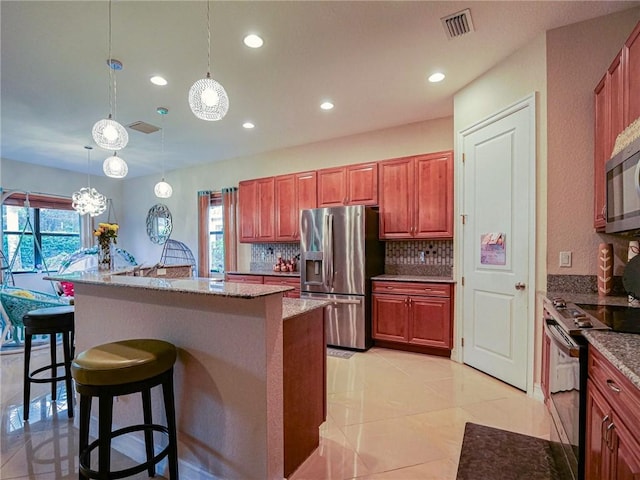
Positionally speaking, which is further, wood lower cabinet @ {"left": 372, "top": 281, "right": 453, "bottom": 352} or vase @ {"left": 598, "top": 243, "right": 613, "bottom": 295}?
wood lower cabinet @ {"left": 372, "top": 281, "right": 453, "bottom": 352}

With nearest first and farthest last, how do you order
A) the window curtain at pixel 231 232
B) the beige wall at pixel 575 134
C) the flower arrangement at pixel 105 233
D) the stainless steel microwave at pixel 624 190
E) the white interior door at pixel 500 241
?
1. the stainless steel microwave at pixel 624 190
2. the beige wall at pixel 575 134
3. the white interior door at pixel 500 241
4. the flower arrangement at pixel 105 233
5. the window curtain at pixel 231 232

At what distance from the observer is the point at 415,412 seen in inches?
95.7

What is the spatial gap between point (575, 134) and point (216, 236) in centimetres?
Answer: 554

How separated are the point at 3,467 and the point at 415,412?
8.67ft

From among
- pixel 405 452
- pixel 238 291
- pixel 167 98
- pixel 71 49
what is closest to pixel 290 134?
pixel 167 98

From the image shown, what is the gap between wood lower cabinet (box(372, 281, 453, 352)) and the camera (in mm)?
3551

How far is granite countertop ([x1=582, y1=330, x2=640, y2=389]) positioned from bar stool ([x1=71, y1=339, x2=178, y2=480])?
1802 millimetres

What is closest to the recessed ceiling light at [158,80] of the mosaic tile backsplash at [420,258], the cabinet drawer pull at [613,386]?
the mosaic tile backsplash at [420,258]

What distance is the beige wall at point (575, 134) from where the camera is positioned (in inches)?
92.9

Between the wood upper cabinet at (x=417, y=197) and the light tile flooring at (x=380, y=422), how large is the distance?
1.58 m

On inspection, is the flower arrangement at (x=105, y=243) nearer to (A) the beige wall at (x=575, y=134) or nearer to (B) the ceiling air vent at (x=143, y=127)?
(B) the ceiling air vent at (x=143, y=127)

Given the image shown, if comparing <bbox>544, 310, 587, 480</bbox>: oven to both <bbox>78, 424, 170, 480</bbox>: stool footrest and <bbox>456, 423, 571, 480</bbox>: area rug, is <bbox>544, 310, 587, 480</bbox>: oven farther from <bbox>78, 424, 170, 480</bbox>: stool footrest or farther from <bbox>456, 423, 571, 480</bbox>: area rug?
<bbox>78, 424, 170, 480</bbox>: stool footrest

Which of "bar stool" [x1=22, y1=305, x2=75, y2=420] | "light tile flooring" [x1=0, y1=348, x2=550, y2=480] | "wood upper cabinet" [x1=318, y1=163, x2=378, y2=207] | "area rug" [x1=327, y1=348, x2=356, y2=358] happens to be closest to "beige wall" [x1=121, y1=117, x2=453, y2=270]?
"wood upper cabinet" [x1=318, y1=163, x2=378, y2=207]

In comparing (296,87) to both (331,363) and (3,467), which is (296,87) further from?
(3,467)
